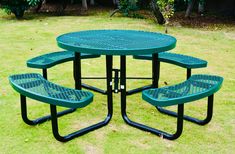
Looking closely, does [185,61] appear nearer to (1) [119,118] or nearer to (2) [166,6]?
(1) [119,118]

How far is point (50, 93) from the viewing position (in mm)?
3521

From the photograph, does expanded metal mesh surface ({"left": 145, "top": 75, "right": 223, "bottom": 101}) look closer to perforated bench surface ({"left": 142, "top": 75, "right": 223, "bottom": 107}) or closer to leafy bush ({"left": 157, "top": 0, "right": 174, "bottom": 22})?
perforated bench surface ({"left": 142, "top": 75, "right": 223, "bottom": 107})

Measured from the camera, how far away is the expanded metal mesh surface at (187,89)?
3.49 m

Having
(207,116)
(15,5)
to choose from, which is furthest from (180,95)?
(15,5)

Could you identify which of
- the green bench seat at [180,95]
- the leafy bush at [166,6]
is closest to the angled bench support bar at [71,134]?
the green bench seat at [180,95]

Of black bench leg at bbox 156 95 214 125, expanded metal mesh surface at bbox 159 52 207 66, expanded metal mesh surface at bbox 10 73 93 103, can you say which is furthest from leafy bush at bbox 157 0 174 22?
expanded metal mesh surface at bbox 10 73 93 103

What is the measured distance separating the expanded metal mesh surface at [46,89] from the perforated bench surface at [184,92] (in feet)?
1.88

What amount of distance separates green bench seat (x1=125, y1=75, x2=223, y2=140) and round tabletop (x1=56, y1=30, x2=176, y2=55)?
449 millimetres

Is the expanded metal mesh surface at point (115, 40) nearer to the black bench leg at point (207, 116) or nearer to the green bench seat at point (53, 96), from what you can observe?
the green bench seat at point (53, 96)

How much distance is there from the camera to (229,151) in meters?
3.57

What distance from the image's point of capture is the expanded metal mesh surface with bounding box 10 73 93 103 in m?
3.44

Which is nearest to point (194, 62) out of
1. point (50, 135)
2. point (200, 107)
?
point (200, 107)

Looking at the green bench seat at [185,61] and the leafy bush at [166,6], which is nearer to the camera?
the green bench seat at [185,61]

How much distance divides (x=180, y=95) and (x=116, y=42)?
1.06 m
